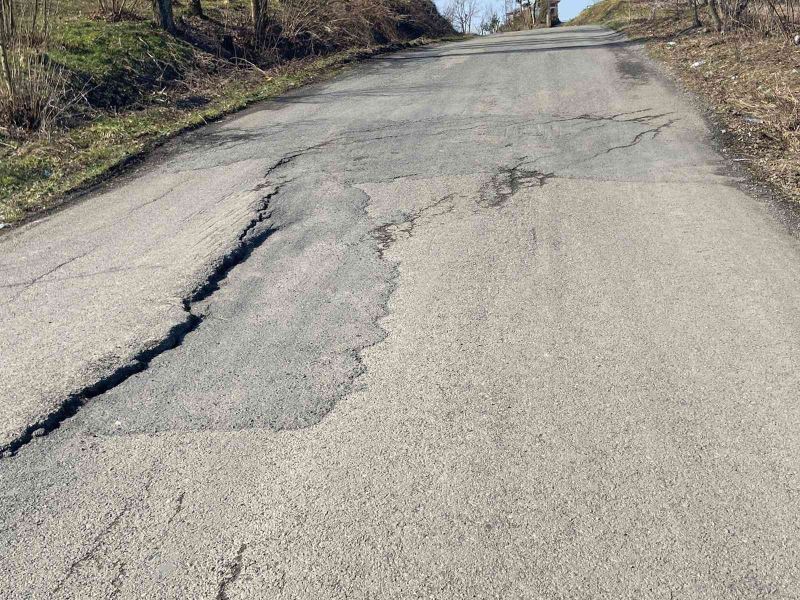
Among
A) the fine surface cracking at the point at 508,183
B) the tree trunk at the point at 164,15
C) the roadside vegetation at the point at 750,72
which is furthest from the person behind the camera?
the tree trunk at the point at 164,15

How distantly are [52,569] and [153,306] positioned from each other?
7.45 feet

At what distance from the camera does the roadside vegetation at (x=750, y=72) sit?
760 cm

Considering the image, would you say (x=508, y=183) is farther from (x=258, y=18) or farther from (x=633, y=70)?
(x=258, y=18)

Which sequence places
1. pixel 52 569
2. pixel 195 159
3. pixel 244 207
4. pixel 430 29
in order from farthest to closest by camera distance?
pixel 430 29 → pixel 195 159 → pixel 244 207 → pixel 52 569

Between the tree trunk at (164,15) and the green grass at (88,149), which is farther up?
the tree trunk at (164,15)

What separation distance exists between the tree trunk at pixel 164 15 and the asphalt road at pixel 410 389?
823cm

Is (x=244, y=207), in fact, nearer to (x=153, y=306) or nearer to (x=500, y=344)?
(x=153, y=306)

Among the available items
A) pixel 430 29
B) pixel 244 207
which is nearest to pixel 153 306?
pixel 244 207

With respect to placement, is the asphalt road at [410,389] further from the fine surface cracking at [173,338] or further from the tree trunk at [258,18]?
the tree trunk at [258,18]

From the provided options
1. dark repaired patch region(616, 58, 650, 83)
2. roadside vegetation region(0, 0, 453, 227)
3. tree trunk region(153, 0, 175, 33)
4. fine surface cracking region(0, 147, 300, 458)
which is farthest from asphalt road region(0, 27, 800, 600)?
tree trunk region(153, 0, 175, 33)

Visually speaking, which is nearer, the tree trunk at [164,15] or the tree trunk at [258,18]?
the tree trunk at [164,15]

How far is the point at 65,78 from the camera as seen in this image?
10.5 metres

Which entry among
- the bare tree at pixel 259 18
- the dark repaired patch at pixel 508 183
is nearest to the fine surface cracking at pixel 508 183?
the dark repaired patch at pixel 508 183

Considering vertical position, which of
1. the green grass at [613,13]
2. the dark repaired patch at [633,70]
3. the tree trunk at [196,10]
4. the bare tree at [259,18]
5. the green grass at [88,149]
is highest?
the green grass at [613,13]
